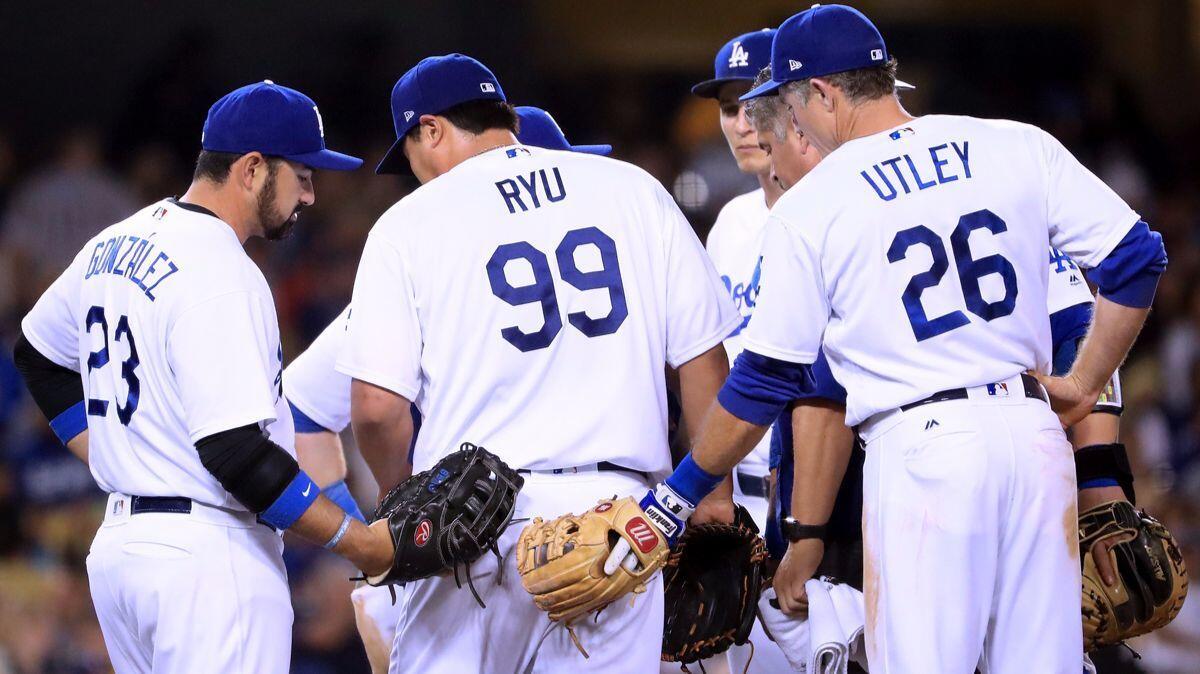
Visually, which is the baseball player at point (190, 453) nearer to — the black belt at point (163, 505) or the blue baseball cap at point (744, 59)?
the black belt at point (163, 505)

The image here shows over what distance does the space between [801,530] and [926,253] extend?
0.86m

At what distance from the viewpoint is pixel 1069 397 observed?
3.53 metres

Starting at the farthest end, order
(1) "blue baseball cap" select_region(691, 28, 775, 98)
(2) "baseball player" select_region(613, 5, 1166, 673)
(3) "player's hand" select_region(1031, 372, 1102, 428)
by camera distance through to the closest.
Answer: (1) "blue baseball cap" select_region(691, 28, 775, 98)
(3) "player's hand" select_region(1031, 372, 1102, 428)
(2) "baseball player" select_region(613, 5, 1166, 673)

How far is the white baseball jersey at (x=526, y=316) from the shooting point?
3539 mm

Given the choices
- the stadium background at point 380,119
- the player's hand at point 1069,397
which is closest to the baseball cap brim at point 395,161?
the player's hand at point 1069,397

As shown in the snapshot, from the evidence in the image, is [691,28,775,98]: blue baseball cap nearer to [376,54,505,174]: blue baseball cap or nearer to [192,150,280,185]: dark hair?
[376,54,505,174]: blue baseball cap

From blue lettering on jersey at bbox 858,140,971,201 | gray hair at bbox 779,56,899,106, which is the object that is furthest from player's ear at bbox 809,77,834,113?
blue lettering on jersey at bbox 858,140,971,201

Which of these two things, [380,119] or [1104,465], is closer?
[1104,465]

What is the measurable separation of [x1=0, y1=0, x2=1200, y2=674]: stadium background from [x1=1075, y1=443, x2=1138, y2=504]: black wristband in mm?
3361

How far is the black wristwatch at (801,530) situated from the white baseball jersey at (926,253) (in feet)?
1.27

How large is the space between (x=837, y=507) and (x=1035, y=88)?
8.71 metres

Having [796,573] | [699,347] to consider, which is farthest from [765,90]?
[796,573]

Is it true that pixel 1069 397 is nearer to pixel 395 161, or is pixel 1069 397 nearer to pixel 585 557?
pixel 585 557

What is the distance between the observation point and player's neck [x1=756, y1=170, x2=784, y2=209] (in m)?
4.71
